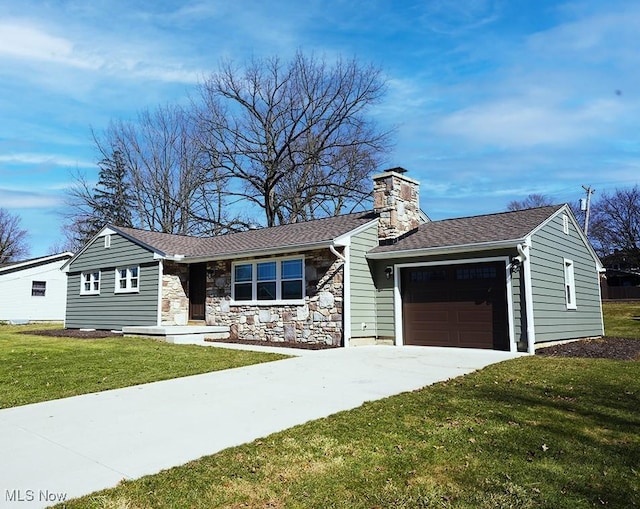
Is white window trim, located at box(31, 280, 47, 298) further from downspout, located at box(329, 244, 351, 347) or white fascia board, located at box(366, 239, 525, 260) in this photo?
white fascia board, located at box(366, 239, 525, 260)

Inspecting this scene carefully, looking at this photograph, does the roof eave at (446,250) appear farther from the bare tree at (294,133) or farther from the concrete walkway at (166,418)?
the bare tree at (294,133)

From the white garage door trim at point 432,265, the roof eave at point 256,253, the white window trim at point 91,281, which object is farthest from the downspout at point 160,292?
the white garage door trim at point 432,265

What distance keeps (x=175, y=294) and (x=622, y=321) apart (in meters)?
18.7

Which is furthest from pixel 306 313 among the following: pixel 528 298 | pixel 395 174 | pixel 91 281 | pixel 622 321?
pixel 622 321

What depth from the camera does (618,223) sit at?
40.9 m

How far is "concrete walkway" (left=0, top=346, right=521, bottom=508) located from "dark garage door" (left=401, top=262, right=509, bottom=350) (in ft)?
7.59

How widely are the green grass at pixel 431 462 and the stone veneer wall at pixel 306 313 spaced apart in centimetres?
657

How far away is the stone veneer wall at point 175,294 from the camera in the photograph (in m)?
15.7

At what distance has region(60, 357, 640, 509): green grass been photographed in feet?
10.3

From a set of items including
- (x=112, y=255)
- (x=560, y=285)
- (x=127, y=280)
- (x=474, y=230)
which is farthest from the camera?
(x=112, y=255)

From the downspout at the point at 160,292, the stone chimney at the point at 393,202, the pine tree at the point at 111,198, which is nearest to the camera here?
the stone chimney at the point at 393,202

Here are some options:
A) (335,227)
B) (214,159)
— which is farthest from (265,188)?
(335,227)

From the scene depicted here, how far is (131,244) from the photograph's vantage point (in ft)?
55.4

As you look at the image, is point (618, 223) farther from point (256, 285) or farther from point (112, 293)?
point (112, 293)
